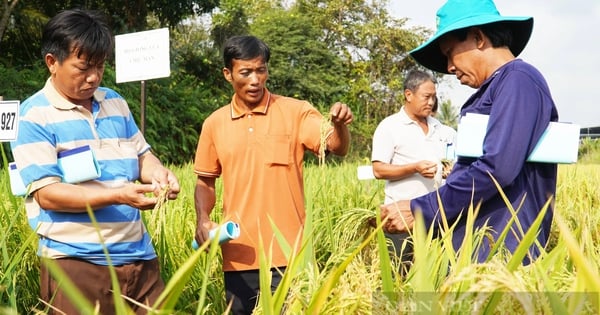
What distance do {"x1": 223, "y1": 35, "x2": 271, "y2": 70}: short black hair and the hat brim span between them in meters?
0.49

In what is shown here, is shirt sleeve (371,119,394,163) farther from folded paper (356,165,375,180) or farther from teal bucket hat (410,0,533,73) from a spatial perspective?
teal bucket hat (410,0,533,73)

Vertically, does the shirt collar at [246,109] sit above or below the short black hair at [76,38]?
below

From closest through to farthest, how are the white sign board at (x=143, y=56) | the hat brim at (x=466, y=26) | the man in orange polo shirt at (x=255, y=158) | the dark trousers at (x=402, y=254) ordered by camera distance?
the dark trousers at (x=402, y=254) < the hat brim at (x=466, y=26) < the man in orange polo shirt at (x=255, y=158) < the white sign board at (x=143, y=56)

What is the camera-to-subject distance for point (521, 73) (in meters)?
1.39

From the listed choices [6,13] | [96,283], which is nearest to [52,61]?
[96,283]

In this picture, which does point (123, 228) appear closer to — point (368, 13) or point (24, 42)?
point (24, 42)

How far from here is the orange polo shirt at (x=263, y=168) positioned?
6.37ft

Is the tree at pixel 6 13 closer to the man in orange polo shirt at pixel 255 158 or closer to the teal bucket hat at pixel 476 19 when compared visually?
the man in orange polo shirt at pixel 255 158

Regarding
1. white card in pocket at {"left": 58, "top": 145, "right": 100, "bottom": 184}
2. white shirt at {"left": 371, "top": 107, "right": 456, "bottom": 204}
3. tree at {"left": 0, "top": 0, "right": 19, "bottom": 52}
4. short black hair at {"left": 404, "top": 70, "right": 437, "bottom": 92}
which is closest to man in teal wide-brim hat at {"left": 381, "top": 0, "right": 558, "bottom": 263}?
white card in pocket at {"left": 58, "top": 145, "right": 100, "bottom": 184}

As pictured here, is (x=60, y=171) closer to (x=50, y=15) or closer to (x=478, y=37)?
(x=478, y=37)

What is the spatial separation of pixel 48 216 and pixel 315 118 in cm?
81

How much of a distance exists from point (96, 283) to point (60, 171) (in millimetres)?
277

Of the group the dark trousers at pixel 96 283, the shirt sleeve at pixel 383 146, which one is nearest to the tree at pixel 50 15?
the shirt sleeve at pixel 383 146

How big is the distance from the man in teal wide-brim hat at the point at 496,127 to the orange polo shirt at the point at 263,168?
1.37 ft
